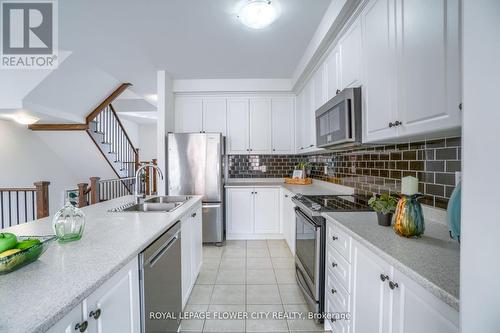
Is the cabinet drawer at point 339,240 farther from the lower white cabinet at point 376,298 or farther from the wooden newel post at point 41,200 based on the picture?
the wooden newel post at point 41,200

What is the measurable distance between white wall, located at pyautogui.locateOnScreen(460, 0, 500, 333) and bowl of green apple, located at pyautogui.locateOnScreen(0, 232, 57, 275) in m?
1.36

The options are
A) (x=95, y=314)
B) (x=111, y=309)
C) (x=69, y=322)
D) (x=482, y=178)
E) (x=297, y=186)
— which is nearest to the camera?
(x=482, y=178)

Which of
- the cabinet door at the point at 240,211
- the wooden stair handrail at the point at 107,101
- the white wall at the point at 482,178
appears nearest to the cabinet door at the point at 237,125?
the cabinet door at the point at 240,211

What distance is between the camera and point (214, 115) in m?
3.98

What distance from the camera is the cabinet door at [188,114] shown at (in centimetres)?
396

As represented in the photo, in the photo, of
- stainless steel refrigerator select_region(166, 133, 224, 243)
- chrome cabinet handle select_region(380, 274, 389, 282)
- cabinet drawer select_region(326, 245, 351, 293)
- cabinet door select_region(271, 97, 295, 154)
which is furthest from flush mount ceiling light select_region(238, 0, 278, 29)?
chrome cabinet handle select_region(380, 274, 389, 282)

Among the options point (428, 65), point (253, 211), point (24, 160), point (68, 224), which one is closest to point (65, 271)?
point (68, 224)

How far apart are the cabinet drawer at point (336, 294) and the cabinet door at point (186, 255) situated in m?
1.16

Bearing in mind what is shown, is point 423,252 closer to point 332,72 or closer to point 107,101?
point 332,72

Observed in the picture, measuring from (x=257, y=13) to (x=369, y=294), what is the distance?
228 cm

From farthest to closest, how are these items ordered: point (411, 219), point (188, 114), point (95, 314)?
point (188, 114) < point (411, 219) < point (95, 314)

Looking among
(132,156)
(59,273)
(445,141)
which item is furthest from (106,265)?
(132,156)

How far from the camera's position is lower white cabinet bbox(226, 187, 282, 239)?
12.2 feet

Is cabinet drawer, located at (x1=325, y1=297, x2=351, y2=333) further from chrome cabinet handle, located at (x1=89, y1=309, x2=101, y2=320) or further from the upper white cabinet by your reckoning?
chrome cabinet handle, located at (x1=89, y1=309, x2=101, y2=320)
